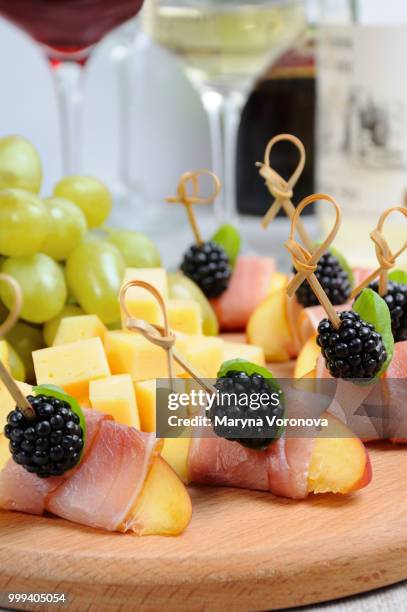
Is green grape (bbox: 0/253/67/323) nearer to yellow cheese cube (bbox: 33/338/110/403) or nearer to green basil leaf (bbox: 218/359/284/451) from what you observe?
yellow cheese cube (bbox: 33/338/110/403)

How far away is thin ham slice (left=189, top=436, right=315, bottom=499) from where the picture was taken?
34.7 inches

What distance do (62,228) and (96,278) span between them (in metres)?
0.07

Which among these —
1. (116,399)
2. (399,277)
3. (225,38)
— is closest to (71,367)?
(116,399)

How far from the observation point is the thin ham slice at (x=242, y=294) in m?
1.34

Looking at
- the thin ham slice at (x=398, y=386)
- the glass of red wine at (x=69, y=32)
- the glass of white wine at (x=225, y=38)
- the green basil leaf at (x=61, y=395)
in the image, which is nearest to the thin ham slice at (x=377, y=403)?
the thin ham slice at (x=398, y=386)

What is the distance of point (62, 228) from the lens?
113cm

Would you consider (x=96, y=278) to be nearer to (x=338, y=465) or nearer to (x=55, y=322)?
(x=55, y=322)

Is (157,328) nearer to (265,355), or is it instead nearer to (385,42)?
(265,355)

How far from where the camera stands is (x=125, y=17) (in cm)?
160

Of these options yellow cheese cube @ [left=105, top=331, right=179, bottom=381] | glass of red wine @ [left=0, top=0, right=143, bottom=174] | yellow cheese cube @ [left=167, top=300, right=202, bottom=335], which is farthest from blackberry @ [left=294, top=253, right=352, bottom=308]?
glass of red wine @ [left=0, top=0, right=143, bottom=174]

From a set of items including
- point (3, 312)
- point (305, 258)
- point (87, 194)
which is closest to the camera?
point (305, 258)

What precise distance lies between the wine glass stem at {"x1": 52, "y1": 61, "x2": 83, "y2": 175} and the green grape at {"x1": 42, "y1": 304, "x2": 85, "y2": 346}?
0.59 metres

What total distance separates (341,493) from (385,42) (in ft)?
3.33

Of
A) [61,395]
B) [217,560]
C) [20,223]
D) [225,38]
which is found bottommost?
[217,560]
